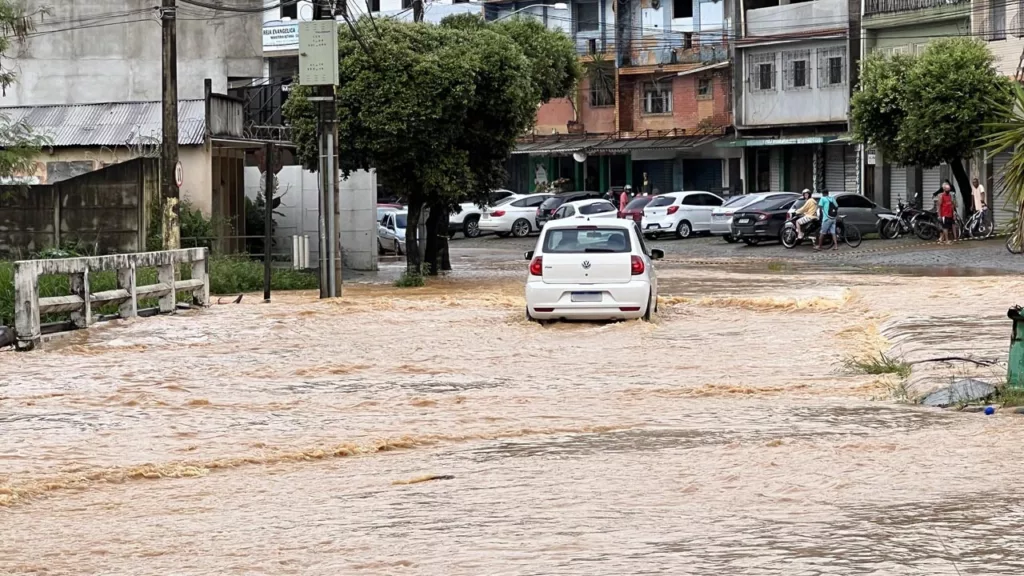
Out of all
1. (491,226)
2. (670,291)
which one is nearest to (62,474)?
(670,291)

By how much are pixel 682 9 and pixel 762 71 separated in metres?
6.51

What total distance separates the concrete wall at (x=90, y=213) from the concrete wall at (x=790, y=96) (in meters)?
33.0

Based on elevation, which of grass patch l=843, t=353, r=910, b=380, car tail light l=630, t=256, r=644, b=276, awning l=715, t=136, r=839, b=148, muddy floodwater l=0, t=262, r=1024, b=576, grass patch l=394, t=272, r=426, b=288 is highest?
awning l=715, t=136, r=839, b=148

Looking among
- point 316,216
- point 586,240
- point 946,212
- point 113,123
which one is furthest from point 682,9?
point 586,240

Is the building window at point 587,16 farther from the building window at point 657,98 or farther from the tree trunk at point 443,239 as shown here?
the tree trunk at point 443,239

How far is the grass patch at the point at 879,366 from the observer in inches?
622

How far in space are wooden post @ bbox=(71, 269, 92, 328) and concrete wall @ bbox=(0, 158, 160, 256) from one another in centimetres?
1076

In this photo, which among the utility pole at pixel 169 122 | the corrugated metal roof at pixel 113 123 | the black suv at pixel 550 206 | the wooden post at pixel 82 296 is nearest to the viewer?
the wooden post at pixel 82 296

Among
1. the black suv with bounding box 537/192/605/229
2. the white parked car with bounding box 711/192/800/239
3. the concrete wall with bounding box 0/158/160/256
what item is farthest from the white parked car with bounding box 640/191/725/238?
the concrete wall with bounding box 0/158/160/256

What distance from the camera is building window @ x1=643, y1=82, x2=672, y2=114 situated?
68000mm

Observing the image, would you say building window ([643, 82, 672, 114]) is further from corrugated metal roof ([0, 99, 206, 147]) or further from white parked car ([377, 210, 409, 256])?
corrugated metal roof ([0, 99, 206, 147])

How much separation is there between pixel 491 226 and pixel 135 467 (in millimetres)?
47114

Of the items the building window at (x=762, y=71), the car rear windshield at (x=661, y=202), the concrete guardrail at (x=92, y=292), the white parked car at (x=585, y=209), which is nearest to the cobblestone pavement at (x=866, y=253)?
the car rear windshield at (x=661, y=202)

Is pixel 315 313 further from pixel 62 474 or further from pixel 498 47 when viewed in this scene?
pixel 62 474
